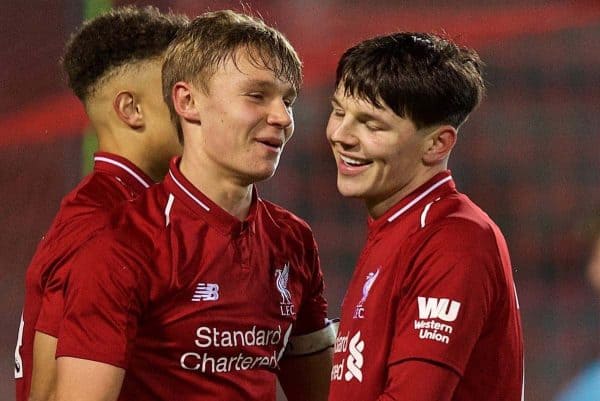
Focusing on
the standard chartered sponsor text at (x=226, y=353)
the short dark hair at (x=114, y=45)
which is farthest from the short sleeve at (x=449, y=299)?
the short dark hair at (x=114, y=45)

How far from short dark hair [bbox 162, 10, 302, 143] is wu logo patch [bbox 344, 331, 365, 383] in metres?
0.42

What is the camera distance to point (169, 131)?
1884 mm

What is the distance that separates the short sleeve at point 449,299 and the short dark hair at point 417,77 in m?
0.20

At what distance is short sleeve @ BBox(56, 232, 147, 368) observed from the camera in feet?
4.85

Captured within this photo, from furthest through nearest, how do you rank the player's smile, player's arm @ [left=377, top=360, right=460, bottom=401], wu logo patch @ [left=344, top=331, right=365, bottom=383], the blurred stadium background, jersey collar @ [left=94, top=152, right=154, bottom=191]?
the blurred stadium background < jersey collar @ [left=94, top=152, right=154, bottom=191] < the player's smile < wu logo patch @ [left=344, top=331, right=365, bottom=383] < player's arm @ [left=377, top=360, right=460, bottom=401]

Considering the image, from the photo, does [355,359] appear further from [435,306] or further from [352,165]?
[352,165]

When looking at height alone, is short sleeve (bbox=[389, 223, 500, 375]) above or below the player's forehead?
below

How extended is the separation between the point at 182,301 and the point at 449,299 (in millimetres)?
414

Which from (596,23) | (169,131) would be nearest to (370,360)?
(169,131)

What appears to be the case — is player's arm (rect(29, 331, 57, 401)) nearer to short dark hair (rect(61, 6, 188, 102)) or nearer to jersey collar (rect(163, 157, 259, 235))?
jersey collar (rect(163, 157, 259, 235))

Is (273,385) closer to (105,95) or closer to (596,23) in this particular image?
(105,95)

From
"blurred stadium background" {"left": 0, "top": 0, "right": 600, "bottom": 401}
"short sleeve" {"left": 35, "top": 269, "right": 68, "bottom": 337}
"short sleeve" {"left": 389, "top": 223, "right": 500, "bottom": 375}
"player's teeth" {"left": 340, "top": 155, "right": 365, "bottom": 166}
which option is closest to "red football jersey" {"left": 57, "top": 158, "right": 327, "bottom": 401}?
"short sleeve" {"left": 35, "top": 269, "right": 68, "bottom": 337}

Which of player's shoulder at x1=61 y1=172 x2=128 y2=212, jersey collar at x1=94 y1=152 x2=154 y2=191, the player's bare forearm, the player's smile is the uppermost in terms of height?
the player's smile

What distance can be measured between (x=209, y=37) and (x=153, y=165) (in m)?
0.35
